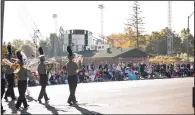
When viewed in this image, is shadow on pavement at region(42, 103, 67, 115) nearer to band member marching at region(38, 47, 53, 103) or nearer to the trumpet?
band member marching at region(38, 47, 53, 103)

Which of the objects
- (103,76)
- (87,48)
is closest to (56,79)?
(103,76)

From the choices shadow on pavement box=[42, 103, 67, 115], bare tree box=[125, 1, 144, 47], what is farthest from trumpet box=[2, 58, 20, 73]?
bare tree box=[125, 1, 144, 47]

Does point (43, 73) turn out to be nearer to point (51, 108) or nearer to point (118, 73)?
point (51, 108)

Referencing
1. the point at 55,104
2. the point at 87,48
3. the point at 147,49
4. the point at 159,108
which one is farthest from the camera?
the point at 147,49

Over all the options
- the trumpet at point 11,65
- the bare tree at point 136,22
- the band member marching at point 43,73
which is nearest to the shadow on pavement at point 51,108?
the band member marching at point 43,73

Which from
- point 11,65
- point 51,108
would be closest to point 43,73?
point 11,65

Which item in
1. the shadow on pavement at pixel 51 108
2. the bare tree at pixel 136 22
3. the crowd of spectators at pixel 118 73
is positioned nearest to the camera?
the shadow on pavement at pixel 51 108

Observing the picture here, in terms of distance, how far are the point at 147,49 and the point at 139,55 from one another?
1565 inches

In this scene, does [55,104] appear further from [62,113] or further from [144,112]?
[144,112]

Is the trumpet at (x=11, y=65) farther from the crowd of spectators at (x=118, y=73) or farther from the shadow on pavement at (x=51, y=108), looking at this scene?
the crowd of spectators at (x=118, y=73)

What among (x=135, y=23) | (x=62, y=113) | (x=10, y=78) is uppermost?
(x=135, y=23)

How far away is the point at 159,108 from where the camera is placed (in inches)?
470

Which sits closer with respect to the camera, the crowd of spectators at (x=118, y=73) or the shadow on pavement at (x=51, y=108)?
the shadow on pavement at (x=51, y=108)

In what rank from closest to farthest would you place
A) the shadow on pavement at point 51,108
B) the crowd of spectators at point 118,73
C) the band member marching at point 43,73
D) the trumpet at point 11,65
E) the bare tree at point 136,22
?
the shadow on pavement at point 51,108, the trumpet at point 11,65, the band member marching at point 43,73, the crowd of spectators at point 118,73, the bare tree at point 136,22
